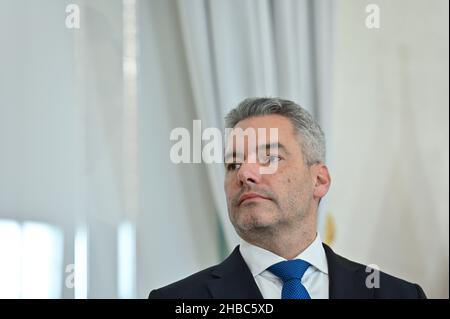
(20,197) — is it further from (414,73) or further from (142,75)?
(414,73)

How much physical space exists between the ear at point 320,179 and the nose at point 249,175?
0.40ft

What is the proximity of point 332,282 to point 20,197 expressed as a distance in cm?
64

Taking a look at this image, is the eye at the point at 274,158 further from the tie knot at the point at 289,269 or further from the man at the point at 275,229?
the tie knot at the point at 289,269

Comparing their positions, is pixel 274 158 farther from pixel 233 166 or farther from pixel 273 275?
pixel 273 275

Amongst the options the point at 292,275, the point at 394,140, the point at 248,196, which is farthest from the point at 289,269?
the point at 394,140

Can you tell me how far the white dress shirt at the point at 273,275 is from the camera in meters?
1.35

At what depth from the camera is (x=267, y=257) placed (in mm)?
1354

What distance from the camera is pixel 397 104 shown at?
2096mm

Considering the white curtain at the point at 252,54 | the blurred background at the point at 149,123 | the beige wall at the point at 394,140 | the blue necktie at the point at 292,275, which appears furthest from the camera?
the beige wall at the point at 394,140

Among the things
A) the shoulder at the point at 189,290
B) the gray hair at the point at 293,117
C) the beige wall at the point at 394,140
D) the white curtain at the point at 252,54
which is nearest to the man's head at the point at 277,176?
the gray hair at the point at 293,117

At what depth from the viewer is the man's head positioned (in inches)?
52.6

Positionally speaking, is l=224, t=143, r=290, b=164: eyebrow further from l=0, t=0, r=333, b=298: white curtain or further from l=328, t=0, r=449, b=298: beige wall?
l=328, t=0, r=449, b=298: beige wall

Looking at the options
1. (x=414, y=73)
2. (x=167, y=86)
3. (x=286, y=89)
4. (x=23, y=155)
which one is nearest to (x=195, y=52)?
(x=167, y=86)

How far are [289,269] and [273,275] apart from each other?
0.11ft
